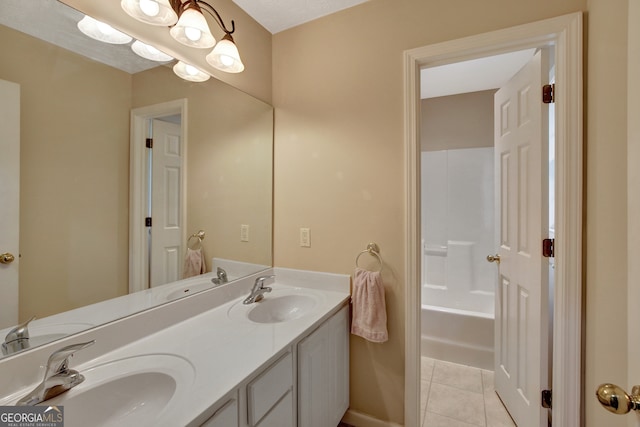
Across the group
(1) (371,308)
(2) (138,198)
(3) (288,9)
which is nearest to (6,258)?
(2) (138,198)

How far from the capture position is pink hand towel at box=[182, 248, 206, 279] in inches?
52.6

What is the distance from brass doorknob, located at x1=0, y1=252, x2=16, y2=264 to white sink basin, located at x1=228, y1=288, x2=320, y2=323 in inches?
32.7

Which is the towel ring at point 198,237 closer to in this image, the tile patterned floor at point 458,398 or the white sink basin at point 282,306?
the white sink basin at point 282,306

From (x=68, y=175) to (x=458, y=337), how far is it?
8.66 ft

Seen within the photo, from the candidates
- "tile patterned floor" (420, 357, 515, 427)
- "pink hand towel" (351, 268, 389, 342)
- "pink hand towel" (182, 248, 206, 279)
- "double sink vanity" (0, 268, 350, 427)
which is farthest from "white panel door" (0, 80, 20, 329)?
"tile patterned floor" (420, 357, 515, 427)

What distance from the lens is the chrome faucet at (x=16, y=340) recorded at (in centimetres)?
78

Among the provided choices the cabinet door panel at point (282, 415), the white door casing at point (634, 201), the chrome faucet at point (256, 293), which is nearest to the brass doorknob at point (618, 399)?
the white door casing at point (634, 201)

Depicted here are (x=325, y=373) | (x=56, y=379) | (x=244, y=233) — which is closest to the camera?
(x=56, y=379)

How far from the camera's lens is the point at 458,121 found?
9.10 ft

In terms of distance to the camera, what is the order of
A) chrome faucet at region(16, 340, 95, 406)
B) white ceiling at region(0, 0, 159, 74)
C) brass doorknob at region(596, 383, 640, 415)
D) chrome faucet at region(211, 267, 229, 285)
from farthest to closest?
chrome faucet at region(211, 267, 229, 285) < white ceiling at region(0, 0, 159, 74) < chrome faucet at region(16, 340, 95, 406) < brass doorknob at region(596, 383, 640, 415)

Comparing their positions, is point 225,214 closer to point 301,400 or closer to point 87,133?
point 87,133

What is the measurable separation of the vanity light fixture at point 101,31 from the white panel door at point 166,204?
0.30 metres

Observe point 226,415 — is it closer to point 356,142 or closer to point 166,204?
point 166,204

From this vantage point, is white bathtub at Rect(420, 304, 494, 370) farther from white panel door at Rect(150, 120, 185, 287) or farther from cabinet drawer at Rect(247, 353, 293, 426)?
white panel door at Rect(150, 120, 185, 287)
